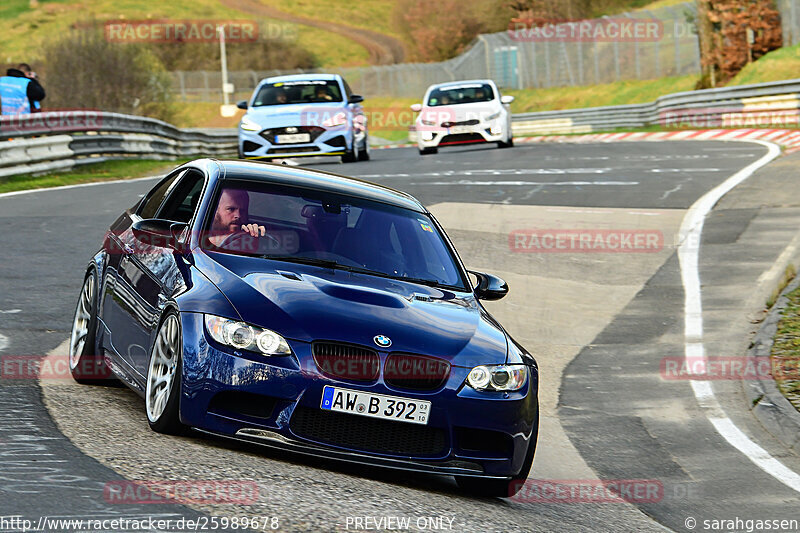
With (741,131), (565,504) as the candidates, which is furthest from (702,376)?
(741,131)

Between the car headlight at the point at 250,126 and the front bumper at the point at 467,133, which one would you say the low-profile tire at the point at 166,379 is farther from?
the front bumper at the point at 467,133

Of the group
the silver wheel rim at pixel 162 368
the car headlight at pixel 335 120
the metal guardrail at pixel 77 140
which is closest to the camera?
the silver wheel rim at pixel 162 368

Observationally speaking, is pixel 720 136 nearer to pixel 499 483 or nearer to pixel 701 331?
pixel 701 331

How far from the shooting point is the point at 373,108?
86000mm

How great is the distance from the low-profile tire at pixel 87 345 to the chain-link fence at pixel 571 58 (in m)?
38.0

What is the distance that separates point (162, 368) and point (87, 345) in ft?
4.84

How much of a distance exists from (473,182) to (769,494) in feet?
45.3

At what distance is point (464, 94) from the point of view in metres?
29.9

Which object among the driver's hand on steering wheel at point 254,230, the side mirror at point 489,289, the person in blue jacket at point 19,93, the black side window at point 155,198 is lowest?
the side mirror at point 489,289

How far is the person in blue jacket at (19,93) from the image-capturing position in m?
21.7

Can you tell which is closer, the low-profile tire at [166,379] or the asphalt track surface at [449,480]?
the asphalt track surface at [449,480]

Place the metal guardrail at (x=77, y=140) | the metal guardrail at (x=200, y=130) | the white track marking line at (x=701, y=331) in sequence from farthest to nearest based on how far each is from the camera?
the metal guardrail at (x=200, y=130), the metal guardrail at (x=77, y=140), the white track marking line at (x=701, y=331)

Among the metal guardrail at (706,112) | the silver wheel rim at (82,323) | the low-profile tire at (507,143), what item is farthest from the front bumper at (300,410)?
the metal guardrail at (706,112)

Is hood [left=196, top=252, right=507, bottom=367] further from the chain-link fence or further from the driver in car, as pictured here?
the chain-link fence
